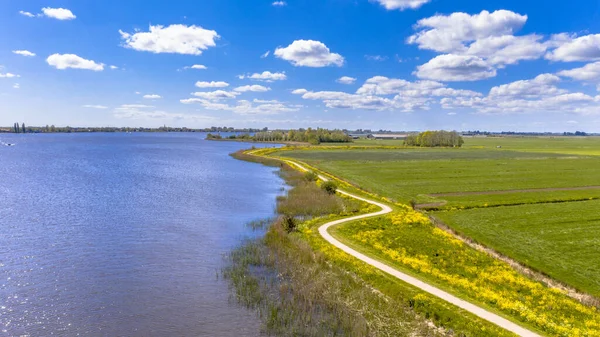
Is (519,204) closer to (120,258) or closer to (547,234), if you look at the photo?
(547,234)

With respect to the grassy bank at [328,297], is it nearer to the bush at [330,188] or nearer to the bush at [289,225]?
the bush at [289,225]

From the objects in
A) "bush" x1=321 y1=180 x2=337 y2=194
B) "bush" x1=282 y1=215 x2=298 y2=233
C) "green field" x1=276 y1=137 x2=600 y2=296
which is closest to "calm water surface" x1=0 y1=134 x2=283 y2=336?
"bush" x1=282 y1=215 x2=298 y2=233

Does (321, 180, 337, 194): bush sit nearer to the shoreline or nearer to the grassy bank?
the shoreline

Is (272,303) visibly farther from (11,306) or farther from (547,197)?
(547,197)

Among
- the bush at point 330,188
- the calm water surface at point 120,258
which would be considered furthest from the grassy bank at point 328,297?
the bush at point 330,188

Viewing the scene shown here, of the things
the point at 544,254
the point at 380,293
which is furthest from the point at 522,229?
the point at 380,293

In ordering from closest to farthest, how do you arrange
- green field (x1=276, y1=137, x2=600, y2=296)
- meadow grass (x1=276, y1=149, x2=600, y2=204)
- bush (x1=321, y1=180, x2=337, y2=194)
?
green field (x1=276, y1=137, x2=600, y2=296) < bush (x1=321, y1=180, x2=337, y2=194) < meadow grass (x1=276, y1=149, x2=600, y2=204)

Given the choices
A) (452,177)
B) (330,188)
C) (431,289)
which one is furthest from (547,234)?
(452,177)
